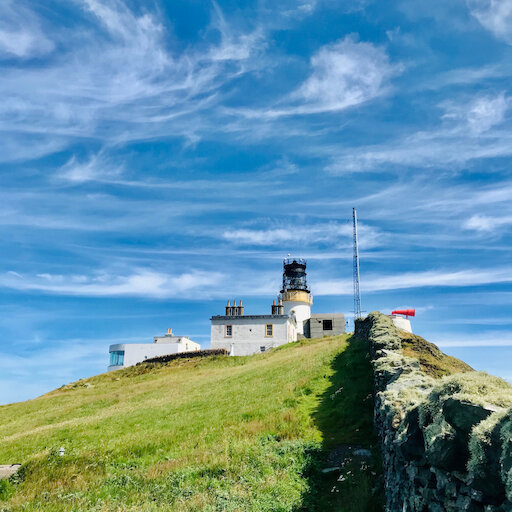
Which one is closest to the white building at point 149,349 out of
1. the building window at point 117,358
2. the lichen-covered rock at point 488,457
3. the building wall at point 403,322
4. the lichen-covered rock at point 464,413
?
the building window at point 117,358

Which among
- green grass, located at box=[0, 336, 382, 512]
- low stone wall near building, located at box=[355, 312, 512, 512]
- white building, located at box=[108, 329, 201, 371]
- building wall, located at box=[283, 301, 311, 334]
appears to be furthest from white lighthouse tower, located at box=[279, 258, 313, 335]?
low stone wall near building, located at box=[355, 312, 512, 512]

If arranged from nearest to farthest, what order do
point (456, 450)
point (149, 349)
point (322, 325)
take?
point (456, 450) → point (322, 325) → point (149, 349)

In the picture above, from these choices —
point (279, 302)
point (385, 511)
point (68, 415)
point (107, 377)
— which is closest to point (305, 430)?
point (385, 511)

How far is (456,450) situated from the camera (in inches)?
219

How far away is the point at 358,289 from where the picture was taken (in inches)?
2393

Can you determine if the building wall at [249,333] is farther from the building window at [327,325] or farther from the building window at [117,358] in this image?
the building window at [117,358]

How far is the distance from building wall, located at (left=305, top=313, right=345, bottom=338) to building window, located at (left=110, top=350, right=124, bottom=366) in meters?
32.3

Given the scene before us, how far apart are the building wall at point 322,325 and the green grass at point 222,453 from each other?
41.9 meters

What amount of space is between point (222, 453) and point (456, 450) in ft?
32.2

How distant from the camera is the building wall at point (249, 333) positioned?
64.4m

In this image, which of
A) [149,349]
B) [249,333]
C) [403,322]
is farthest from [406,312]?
[149,349]

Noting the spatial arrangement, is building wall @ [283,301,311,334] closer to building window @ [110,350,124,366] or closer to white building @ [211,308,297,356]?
white building @ [211,308,297,356]

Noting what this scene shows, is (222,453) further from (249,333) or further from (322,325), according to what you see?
(322,325)

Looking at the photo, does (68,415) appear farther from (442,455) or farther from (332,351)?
(442,455)
